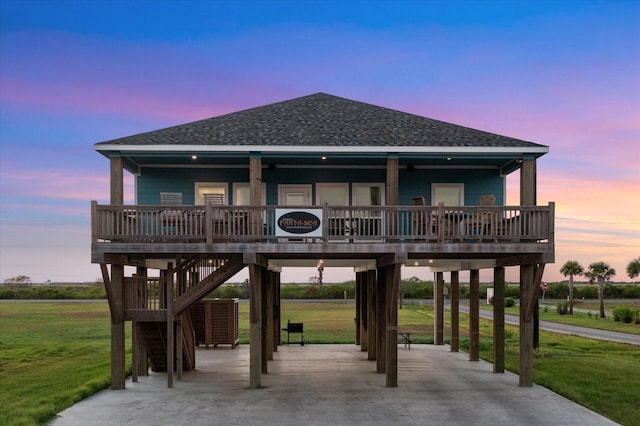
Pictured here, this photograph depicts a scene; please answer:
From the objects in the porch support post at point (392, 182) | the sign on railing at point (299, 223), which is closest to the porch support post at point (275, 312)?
the sign on railing at point (299, 223)

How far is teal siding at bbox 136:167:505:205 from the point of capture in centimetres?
2088

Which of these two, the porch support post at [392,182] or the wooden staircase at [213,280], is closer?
the wooden staircase at [213,280]

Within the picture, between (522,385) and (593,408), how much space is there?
286 centimetres

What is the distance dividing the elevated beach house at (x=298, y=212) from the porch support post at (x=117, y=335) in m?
0.04

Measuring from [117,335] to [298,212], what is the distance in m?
6.51

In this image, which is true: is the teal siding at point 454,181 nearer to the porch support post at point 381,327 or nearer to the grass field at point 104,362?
the porch support post at point 381,327

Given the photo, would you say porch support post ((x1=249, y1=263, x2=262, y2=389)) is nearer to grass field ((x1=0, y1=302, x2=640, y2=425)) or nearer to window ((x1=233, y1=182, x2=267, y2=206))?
window ((x1=233, y1=182, x2=267, y2=206))

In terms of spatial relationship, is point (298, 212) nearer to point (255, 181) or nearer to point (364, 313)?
point (255, 181)

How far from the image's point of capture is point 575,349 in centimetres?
2836

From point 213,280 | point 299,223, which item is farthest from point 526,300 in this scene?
point 213,280

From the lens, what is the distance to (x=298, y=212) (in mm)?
16969

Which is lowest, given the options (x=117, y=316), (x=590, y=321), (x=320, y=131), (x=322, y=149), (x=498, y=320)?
(x=590, y=321)

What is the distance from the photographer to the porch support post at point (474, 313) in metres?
22.8

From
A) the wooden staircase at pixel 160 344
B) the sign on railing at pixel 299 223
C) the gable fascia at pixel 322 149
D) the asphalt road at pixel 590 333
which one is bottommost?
the asphalt road at pixel 590 333
